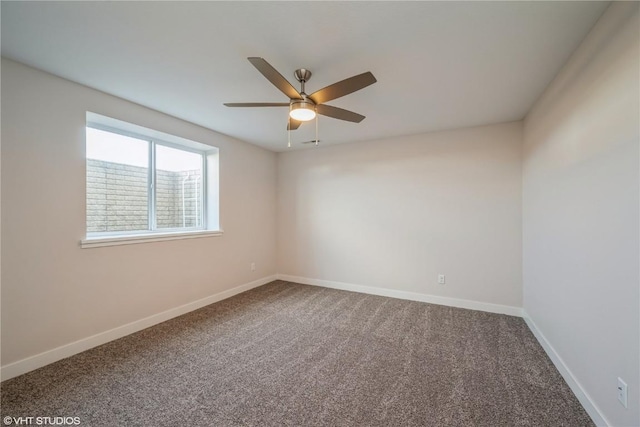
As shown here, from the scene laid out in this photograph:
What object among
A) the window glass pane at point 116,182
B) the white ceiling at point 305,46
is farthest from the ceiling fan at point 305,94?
the window glass pane at point 116,182

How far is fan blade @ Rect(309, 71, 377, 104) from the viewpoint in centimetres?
162

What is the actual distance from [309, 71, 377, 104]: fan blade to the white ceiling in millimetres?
268

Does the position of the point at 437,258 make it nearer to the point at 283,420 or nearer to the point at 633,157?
the point at 633,157

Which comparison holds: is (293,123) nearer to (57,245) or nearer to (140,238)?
(140,238)

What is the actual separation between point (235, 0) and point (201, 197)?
2829 mm

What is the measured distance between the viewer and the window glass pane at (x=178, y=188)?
3205mm

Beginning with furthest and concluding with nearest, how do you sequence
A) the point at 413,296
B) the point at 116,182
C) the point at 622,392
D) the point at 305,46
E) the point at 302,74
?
the point at 413,296, the point at 116,182, the point at 302,74, the point at 305,46, the point at 622,392

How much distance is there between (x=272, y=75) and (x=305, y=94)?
Answer: 0.38 m

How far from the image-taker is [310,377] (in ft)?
6.47

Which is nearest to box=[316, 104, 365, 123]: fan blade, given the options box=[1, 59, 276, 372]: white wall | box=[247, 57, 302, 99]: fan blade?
box=[247, 57, 302, 99]: fan blade

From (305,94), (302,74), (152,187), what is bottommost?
(152,187)

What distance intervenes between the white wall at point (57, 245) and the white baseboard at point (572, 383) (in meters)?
3.75

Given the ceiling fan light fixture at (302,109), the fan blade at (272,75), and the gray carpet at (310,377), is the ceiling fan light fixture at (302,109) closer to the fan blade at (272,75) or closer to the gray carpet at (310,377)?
the fan blade at (272,75)

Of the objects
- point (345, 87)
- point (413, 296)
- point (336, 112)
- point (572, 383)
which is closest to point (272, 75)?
point (345, 87)
